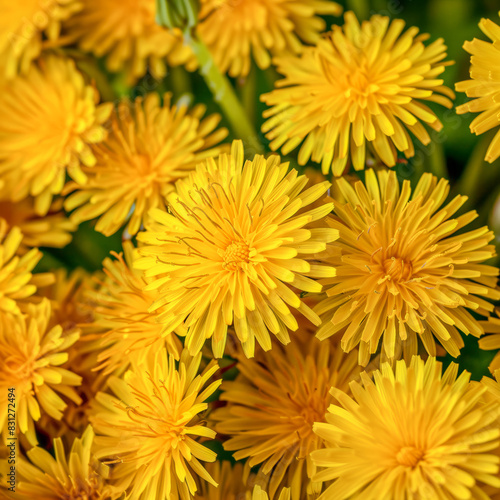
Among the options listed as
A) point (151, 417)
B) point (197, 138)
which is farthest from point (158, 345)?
point (197, 138)

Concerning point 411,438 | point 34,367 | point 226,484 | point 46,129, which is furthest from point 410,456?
point 46,129

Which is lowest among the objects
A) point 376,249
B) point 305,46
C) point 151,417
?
point 151,417

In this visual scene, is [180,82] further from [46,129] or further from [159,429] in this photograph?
[159,429]

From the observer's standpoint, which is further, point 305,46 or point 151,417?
point 305,46

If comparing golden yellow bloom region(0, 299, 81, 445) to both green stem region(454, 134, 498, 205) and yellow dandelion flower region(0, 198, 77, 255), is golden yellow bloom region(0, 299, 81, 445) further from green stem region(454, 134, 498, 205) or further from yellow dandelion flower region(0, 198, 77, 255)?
green stem region(454, 134, 498, 205)

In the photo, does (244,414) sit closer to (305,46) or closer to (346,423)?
(346,423)
